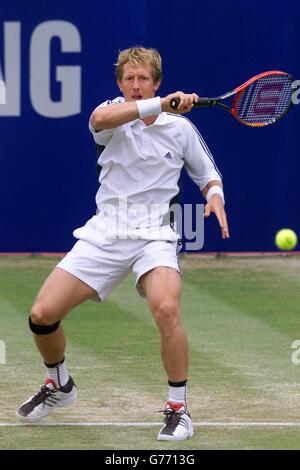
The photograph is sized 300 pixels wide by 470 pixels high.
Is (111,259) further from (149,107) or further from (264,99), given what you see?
(264,99)

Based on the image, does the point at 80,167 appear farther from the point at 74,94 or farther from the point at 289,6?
the point at 289,6

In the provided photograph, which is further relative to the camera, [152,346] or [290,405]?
[152,346]

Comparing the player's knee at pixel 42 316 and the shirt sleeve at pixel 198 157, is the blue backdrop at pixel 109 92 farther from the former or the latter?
the player's knee at pixel 42 316

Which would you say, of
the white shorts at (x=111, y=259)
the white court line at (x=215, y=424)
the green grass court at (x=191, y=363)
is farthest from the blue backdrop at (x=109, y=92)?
the white court line at (x=215, y=424)

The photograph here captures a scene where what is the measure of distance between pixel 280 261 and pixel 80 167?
2068 mm

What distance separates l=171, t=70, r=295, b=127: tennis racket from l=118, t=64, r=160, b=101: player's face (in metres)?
0.72

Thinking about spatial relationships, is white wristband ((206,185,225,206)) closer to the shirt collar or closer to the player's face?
the shirt collar

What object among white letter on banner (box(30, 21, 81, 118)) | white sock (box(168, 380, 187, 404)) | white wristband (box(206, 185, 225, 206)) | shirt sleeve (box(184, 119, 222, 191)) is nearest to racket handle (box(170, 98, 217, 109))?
shirt sleeve (box(184, 119, 222, 191))

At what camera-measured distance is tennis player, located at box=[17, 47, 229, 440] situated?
21.4ft

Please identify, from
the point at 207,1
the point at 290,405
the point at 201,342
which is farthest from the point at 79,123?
the point at 290,405

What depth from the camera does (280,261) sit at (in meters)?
12.2

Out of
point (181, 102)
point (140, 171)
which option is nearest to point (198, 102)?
point (181, 102)
